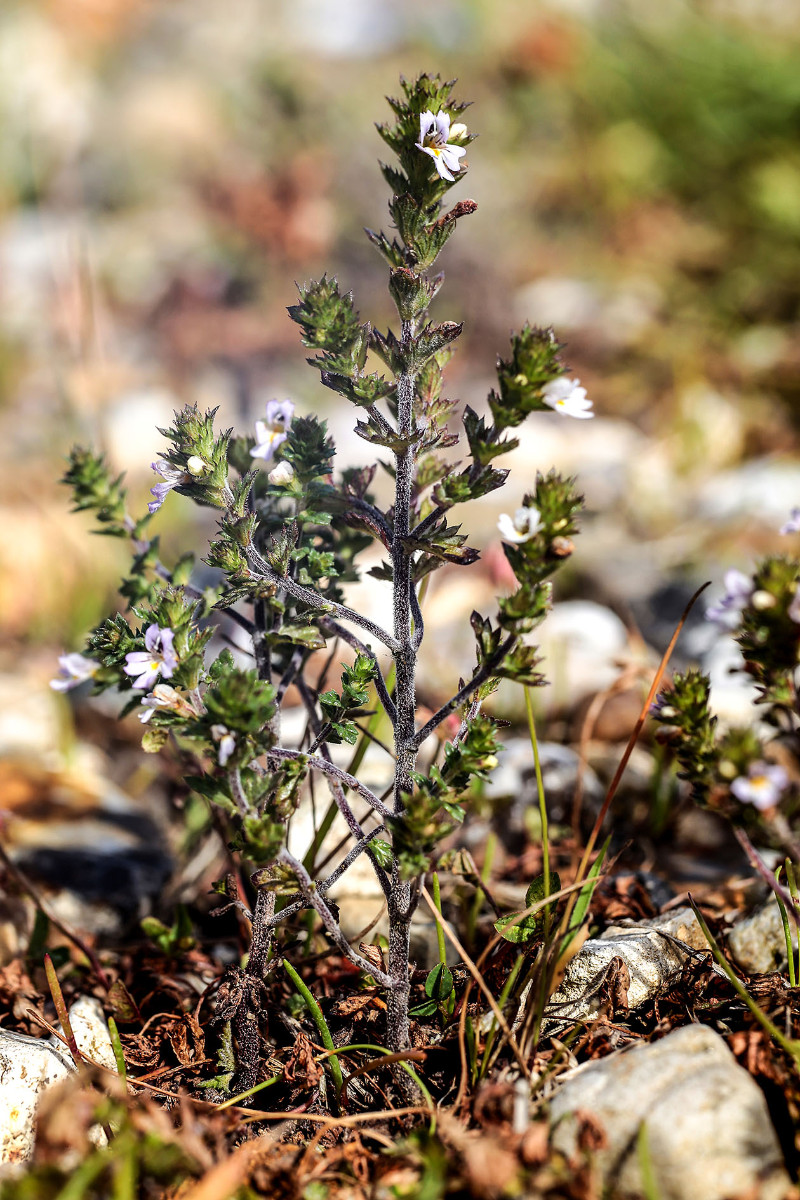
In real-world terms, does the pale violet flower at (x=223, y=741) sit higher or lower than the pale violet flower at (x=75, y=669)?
lower

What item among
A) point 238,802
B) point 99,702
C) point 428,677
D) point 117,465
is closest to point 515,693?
point 428,677

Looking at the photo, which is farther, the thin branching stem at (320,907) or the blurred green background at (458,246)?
the blurred green background at (458,246)

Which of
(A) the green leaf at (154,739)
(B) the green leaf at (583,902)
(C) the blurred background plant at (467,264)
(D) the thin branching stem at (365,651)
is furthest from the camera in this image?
(C) the blurred background plant at (467,264)

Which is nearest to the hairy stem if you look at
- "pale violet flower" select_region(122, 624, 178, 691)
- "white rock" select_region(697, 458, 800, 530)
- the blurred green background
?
"pale violet flower" select_region(122, 624, 178, 691)

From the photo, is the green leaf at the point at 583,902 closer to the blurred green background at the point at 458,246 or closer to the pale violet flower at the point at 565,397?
the pale violet flower at the point at 565,397

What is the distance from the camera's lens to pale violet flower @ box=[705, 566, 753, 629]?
1.70 metres

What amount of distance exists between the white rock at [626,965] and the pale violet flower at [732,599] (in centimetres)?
82

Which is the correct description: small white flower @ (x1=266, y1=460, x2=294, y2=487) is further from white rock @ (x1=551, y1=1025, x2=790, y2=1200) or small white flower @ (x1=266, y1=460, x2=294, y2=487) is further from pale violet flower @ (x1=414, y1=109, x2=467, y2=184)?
white rock @ (x1=551, y1=1025, x2=790, y2=1200)

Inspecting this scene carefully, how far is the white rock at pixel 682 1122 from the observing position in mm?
1522

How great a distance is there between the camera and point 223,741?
5.41ft

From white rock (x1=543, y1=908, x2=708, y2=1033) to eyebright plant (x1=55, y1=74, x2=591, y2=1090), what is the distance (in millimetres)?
411

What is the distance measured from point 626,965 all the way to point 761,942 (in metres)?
0.41

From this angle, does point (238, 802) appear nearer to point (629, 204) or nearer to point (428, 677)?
point (428, 677)

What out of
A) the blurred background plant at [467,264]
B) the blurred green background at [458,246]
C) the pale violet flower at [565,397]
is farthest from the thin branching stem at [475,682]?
the blurred green background at [458,246]
